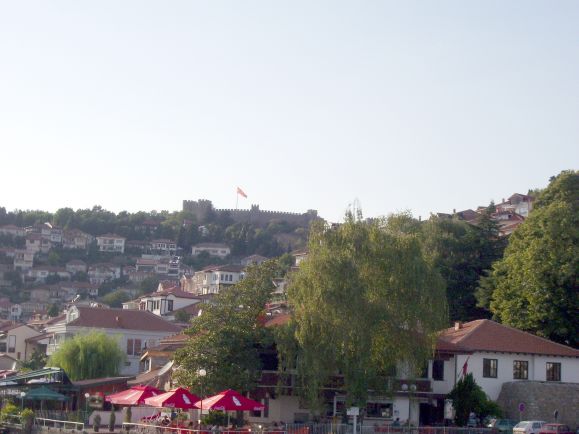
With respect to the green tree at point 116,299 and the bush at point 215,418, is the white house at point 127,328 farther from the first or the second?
the green tree at point 116,299

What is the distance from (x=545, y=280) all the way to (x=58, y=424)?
100 feet

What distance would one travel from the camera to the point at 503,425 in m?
53.5

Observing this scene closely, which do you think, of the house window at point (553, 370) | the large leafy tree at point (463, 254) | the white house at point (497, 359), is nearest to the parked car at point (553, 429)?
the white house at point (497, 359)

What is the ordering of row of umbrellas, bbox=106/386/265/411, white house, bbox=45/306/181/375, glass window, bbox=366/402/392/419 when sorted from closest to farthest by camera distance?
row of umbrellas, bbox=106/386/265/411, glass window, bbox=366/402/392/419, white house, bbox=45/306/181/375

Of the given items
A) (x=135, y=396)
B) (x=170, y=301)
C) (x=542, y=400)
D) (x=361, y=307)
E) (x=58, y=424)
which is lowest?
(x=58, y=424)

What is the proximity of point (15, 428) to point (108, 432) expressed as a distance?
7519mm

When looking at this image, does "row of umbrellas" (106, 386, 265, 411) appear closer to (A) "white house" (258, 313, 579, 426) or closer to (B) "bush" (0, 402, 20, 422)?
(A) "white house" (258, 313, 579, 426)

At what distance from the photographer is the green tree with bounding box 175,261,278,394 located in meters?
53.3

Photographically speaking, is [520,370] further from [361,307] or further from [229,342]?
[229,342]

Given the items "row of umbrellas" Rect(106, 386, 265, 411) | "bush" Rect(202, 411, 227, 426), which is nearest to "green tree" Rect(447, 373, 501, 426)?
"bush" Rect(202, 411, 227, 426)

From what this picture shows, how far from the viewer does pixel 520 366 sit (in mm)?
60000

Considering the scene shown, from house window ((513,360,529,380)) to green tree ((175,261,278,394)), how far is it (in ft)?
48.6

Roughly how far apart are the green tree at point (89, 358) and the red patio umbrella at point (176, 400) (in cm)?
2782

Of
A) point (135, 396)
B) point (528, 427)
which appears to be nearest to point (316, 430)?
point (135, 396)
